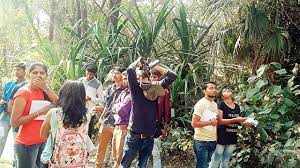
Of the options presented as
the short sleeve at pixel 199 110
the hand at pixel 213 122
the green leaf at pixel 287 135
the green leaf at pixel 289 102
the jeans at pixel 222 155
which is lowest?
the jeans at pixel 222 155

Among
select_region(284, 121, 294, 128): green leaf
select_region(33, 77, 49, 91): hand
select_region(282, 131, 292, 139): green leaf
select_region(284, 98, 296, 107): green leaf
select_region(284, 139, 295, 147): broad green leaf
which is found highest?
select_region(33, 77, 49, 91): hand

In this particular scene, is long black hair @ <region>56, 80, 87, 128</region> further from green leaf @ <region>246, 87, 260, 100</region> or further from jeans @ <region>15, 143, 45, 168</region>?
green leaf @ <region>246, 87, 260, 100</region>

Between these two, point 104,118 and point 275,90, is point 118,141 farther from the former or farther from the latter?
point 275,90

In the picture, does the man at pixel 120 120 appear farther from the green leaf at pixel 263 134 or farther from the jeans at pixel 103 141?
the green leaf at pixel 263 134

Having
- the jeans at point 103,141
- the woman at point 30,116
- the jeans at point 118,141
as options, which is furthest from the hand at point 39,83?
the jeans at point 103,141

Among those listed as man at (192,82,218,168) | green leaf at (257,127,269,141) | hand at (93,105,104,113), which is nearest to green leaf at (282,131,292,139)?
green leaf at (257,127,269,141)

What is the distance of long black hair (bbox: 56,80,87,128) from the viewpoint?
124 inches

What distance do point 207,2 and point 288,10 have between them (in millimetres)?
1584

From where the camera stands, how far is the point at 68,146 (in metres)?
3.22

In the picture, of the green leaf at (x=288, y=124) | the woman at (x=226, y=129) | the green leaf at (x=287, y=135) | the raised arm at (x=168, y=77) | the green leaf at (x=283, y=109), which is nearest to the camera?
the raised arm at (x=168, y=77)

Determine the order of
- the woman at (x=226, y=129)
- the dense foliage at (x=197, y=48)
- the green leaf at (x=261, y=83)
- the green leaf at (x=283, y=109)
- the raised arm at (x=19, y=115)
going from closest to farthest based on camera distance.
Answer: the raised arm at (x=19, y=115)
the woman at (x=226, y=129)
the green leaf at (x=283, y=109)
the green leaf at (x=261, y=83)
the dense foliage at (x=197, y=48)

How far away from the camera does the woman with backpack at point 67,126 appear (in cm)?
317

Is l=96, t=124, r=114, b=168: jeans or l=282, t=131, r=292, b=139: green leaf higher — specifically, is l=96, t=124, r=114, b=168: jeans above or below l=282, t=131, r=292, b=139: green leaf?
below

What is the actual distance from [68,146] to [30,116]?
0.62m
